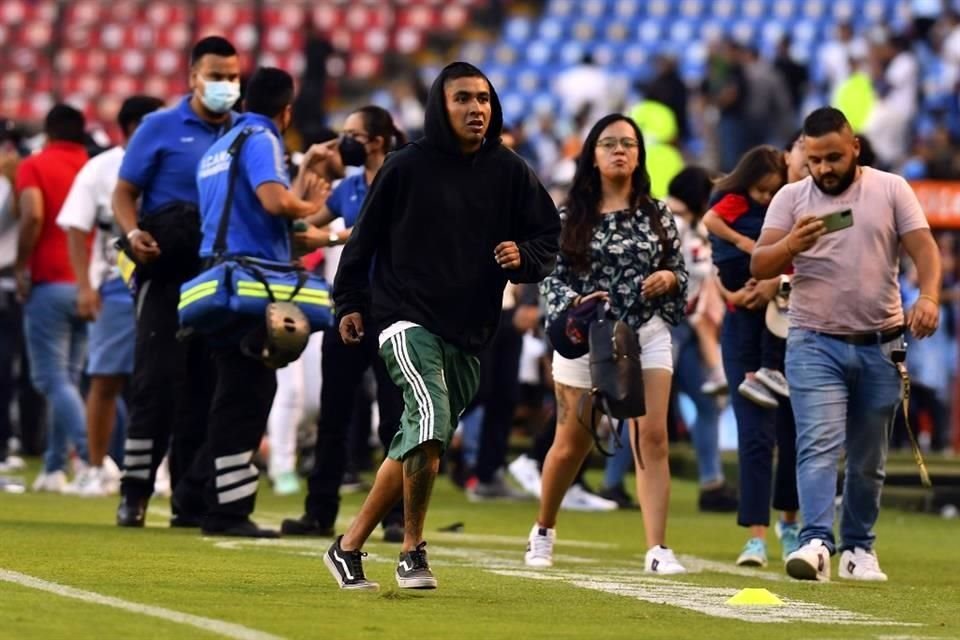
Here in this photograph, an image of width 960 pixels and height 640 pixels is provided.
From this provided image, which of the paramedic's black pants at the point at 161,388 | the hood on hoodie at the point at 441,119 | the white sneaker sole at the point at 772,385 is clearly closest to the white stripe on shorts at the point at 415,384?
the hood on hoodie at the point at 441,119

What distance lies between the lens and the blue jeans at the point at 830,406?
32.2 ft

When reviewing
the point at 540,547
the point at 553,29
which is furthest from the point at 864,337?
the point at 553,29

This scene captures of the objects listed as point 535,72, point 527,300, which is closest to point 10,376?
point 527,300

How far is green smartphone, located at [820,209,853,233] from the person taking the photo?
9.50 metres

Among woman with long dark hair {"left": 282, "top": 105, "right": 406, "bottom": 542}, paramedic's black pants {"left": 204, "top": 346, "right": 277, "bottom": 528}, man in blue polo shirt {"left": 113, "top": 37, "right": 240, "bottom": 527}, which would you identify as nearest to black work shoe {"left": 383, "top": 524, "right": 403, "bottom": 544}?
woman with long dark hair {"left": 282, "top": 105, "right": 406, "bottom": 542}

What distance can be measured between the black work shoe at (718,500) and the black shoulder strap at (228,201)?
5.45 metres

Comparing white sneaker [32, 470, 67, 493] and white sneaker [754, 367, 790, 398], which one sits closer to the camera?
white sneaker [754, 367, 790, 398]

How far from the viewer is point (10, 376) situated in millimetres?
17453

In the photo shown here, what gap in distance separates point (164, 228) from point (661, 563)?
3.00m

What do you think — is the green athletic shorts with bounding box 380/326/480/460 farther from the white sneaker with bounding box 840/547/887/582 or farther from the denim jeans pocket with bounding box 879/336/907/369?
the white sneaker with bounding box 840/547/887/582

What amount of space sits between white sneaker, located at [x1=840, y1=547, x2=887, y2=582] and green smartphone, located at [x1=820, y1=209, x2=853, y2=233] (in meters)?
1.52

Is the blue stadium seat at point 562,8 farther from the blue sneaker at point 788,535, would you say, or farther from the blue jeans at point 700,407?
the blue sneaker at point 788,535

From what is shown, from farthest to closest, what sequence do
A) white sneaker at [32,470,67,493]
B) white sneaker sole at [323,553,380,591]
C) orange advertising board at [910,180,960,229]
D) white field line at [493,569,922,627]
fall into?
orange advertising board at [910,180,960,229], white sneaker at [32,470,67,493], white sneaker sole at [323,553,380,591], white field line at [493,569,922,627]

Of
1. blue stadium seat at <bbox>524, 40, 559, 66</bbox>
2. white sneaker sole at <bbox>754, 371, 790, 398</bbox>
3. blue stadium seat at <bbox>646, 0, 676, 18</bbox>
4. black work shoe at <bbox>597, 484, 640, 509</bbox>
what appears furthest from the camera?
blue stadium seat at <bbox>646, 0, 676, 18</bbox>
